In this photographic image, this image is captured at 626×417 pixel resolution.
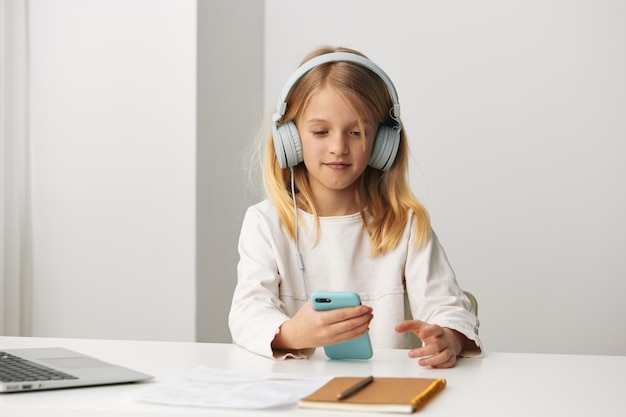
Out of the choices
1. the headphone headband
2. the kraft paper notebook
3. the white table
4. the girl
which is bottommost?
the white table

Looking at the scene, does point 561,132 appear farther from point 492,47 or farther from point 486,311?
point 486,311

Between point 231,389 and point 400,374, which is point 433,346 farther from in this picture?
point 231,389

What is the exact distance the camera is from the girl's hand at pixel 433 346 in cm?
122

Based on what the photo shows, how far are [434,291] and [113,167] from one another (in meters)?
1.59

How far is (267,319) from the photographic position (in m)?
1.42

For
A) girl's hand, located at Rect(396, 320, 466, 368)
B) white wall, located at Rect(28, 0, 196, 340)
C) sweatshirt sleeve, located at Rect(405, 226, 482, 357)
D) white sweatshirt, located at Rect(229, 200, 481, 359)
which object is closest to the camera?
girl's hand, located at Rect(396, 320, 466, 368)

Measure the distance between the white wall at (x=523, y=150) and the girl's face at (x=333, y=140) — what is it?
1.51 meters

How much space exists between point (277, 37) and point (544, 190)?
1209mm

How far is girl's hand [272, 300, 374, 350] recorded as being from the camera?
1.23 meters

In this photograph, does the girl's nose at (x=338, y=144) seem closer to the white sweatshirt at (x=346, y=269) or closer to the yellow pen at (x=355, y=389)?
the white sweatshirt at (x=346, y=269)

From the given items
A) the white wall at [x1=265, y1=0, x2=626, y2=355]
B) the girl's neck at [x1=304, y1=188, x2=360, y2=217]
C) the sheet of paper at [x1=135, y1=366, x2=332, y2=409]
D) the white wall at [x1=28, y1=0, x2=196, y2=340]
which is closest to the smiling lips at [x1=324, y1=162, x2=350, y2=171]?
the girl's neck at [x1=304, y1=188, x2=360, y2=217]

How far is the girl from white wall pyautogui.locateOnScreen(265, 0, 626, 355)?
1415 mm

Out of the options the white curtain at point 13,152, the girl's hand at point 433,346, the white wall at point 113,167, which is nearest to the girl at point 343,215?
the girl's hand at point 433,346

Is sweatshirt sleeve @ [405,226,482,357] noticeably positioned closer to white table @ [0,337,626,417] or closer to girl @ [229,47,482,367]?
girl @ [229,47,482,367]
